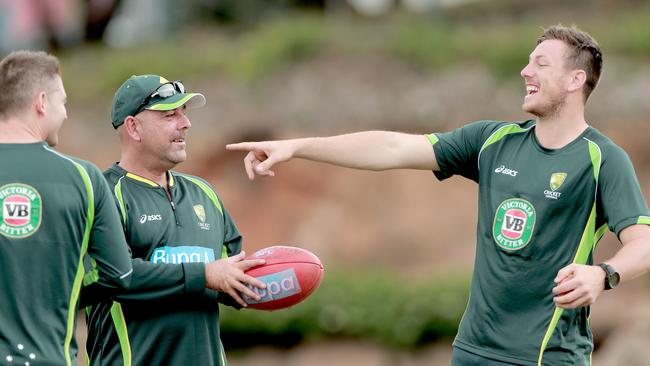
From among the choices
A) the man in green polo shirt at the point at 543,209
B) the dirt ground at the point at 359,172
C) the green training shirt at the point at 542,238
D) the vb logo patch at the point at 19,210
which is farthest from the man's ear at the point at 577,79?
the dirt ground at the point at 359,172

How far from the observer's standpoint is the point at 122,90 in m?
7.14

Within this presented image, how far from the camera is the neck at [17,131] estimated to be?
580 centimetres

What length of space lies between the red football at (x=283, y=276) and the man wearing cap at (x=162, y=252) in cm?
7

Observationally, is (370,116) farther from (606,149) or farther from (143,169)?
(606,149)

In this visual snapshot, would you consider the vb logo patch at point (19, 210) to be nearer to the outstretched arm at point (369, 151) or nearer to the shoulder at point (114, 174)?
the shoulder at point (114, 174)

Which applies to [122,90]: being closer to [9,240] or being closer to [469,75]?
[9,240]

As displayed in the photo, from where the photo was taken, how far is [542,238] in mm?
6602

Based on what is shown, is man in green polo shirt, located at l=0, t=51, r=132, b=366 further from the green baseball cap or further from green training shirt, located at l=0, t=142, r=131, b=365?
the green baseball cap

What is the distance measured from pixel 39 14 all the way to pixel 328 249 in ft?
21.9

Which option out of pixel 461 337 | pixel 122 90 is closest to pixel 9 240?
pixel 122 90

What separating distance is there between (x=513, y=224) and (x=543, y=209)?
18 cm

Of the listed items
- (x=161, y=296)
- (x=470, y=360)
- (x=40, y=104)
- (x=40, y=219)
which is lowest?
(x=470, y=360)

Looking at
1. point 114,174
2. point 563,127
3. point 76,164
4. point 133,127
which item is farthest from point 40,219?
point 563,127

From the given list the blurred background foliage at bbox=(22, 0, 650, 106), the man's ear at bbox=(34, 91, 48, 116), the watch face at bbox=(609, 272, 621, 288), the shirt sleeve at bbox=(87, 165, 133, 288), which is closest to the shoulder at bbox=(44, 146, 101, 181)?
the shirt sleeve at bbox=(87, 165, 133, 288)
